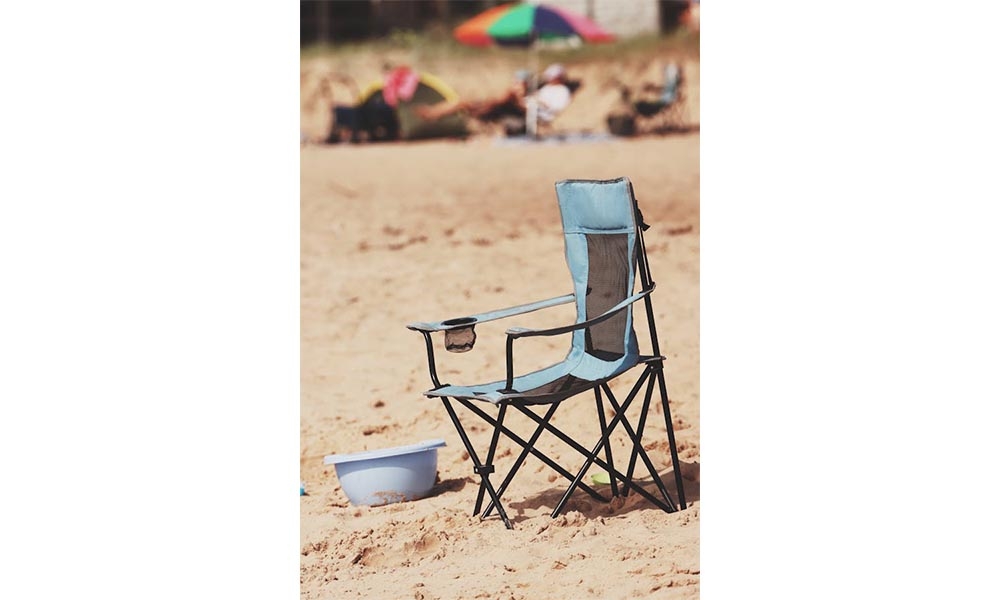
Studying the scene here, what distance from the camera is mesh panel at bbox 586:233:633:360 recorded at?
165 inches

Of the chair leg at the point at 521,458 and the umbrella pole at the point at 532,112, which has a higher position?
the umbrella pole at the point at 532,112

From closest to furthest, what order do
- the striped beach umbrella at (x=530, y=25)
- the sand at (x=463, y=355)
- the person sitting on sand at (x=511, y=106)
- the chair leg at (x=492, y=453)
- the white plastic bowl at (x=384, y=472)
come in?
the sand at (x=463, y=355), the chair leg at (x=492, y=453), the white plastic bowl at (x=384, y=472), the person sitting on sand at (x=511, y=106), the striped beach umbrella at (x=530, y=25)

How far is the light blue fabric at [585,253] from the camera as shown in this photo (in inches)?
160

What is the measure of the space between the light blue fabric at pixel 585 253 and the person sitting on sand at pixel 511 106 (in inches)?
329

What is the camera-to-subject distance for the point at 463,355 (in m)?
6.26

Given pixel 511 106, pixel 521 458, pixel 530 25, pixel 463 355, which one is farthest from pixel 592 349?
pixel 530 25

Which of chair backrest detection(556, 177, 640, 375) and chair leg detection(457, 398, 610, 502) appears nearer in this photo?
chair leg detection(457, 398, 610, 502)

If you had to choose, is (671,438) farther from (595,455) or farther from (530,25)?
(530,25)

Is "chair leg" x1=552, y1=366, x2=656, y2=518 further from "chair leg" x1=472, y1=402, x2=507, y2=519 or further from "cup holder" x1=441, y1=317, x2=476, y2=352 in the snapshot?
"cup holder" x1=441, y1=317, x2=476, y2=352

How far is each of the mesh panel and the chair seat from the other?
0.18 ft

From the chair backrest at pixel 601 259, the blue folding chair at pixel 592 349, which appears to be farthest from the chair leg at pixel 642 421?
the chair backrest at pixel 601 259

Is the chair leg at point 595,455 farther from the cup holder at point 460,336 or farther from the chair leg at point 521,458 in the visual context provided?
the cup holder at point 460,336

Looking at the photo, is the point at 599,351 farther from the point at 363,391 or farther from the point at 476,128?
the point at 476,128

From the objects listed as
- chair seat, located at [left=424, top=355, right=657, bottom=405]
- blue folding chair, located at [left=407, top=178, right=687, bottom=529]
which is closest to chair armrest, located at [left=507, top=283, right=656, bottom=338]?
blue folding chair, located at [left=407, top=178, right=687, bottom=529]
